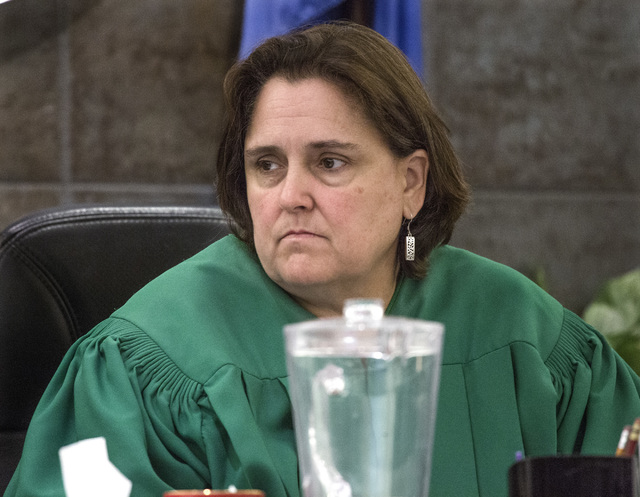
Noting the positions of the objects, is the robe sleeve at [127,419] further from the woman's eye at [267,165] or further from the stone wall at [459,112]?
the stone wall at [459,112]

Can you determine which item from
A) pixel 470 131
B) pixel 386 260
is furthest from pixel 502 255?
pixel 386 260

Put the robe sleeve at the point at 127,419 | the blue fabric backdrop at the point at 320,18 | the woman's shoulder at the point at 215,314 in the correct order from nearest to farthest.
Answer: the robe sleeve at the point at 127,419 < the woman's shoulder at the point at 215,314 < the blue fabric backdrop at the point at 320,18

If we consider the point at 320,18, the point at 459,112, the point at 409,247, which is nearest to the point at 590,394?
the point at 409,247

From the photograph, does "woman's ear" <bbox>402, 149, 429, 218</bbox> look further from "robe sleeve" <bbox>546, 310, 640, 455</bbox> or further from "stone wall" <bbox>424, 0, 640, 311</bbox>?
"stone wall" <bbox>424, 0, 640, 311</bbox>

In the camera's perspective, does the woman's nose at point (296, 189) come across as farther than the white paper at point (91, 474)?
Yes

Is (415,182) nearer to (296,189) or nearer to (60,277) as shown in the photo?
(296,189)

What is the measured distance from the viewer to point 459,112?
10.4ft

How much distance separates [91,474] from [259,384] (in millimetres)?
495

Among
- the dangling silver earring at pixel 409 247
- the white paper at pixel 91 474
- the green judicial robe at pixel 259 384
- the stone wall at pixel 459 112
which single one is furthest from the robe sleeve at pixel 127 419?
the stone wall at pixel 459 112

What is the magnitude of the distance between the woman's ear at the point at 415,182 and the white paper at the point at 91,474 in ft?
2.76

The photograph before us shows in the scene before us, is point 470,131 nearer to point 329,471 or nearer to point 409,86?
point 409,86

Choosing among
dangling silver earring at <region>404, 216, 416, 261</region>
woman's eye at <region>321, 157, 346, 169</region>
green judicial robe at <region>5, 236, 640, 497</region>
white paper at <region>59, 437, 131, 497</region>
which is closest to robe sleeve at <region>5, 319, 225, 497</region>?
green judicial robe at <region>5, 236, 640, 497</region>

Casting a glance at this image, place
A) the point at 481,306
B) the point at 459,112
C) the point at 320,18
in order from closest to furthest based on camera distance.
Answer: the point at 481,306 → the point at 320,18 → the point at 459,112

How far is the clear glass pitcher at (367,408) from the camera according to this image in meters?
0.85
